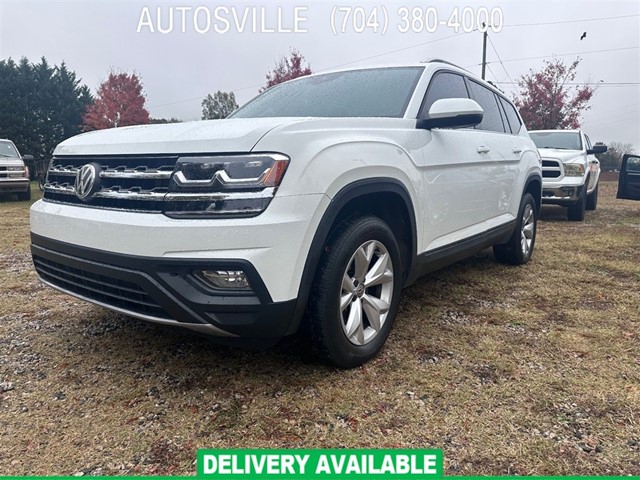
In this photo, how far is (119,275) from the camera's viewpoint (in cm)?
213

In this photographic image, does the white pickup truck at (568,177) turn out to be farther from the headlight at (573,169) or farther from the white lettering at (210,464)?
the white lettering at (210,464)

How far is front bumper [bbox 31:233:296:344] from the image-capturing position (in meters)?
2.03

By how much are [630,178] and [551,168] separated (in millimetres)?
1454

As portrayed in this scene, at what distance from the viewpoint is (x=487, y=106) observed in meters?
4.28

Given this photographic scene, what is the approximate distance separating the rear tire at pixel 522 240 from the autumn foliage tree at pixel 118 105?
93.0 feet

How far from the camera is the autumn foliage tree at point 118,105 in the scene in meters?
29.5

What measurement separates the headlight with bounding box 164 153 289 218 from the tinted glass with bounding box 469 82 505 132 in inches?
98.1

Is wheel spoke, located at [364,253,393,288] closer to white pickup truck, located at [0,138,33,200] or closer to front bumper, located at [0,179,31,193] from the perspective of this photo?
white pickup truck, located at [0,138,33,200]

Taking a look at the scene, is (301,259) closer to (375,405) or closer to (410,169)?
(375,405)

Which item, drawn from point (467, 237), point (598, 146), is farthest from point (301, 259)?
point (598, 146)

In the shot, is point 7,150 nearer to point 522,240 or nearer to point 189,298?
point 522,240

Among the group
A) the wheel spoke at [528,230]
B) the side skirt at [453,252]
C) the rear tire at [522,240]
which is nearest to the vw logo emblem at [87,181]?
the side skirt at [453,252]

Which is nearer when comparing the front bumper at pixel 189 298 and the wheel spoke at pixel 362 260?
the front bumper at pixel 189 298

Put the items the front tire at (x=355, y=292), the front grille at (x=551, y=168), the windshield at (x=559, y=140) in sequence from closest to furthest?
1. the front tire at (x=355, y=292)
2. the front grille at (x=551, y=168)
3. the windshield at (x=559, y=140)
